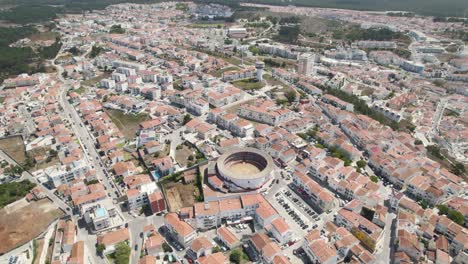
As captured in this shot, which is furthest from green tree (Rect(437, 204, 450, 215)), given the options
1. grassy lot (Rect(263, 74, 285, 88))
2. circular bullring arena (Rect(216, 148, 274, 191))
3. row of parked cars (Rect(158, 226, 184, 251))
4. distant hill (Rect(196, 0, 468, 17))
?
distant hill (Rect(196, 0, 468, 17))

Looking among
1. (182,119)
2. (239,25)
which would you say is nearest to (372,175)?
(182,119)

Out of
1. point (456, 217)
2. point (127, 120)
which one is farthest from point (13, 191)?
point (456, 217)

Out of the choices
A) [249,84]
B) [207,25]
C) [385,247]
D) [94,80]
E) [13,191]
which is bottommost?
[385,247]

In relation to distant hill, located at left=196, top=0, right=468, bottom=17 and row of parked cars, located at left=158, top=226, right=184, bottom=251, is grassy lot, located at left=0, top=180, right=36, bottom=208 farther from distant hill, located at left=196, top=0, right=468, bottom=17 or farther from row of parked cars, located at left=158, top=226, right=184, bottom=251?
distant hill, located at left=196, top=0, right=468, bottom=17

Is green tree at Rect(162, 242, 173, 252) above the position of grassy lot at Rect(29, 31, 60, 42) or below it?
below

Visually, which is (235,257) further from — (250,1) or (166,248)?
(250,1)

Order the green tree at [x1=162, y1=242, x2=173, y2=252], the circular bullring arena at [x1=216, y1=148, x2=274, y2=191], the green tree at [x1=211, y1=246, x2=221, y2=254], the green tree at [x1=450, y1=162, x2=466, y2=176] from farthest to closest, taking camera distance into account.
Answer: the green tree at [x1=450, y1=162, x2=466, y2=176]
the circular bullring arena at [x1=216, y1=148, x2=274, y2=191]
the green tree at [x1=162, y1=242, x2=173, y2=252]
the green tree at [x1=211, y1=246, x2=221, y2=254]

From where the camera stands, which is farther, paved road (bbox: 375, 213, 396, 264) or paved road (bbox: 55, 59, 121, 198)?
paved road (bbox: 55, 59, 121, 198)

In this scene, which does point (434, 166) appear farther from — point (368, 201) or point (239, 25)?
point (239, 25)
